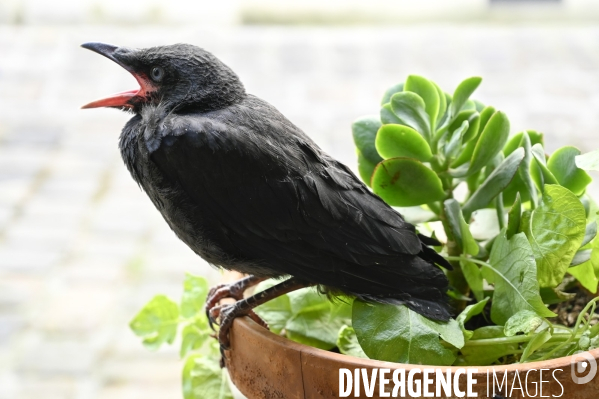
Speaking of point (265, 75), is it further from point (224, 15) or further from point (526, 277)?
point (526, 277)

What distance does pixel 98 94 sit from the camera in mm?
3197

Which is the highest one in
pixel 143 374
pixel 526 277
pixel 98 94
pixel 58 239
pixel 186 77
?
pixel 186 77

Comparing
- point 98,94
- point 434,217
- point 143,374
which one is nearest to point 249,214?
point 434,217

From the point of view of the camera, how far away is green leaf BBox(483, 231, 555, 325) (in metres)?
0.93

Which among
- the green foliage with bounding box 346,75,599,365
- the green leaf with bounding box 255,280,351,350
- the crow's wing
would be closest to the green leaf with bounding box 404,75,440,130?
the green foliage with bounding box 346,75,599,365

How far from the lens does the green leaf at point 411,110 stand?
1.08 m

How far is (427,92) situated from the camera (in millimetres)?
1137

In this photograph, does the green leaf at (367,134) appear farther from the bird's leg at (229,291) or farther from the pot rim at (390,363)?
the pot rim at (390,363)

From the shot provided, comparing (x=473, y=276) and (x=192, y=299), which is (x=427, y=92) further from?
(x=192, y=299)

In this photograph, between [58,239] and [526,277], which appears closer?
[526,277]

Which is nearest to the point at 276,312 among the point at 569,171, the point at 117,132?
the point at 569,171

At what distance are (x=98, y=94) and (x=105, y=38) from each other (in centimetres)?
64

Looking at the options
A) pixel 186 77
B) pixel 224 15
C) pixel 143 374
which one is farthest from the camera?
pixel 224 15

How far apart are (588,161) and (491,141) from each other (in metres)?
0.14
